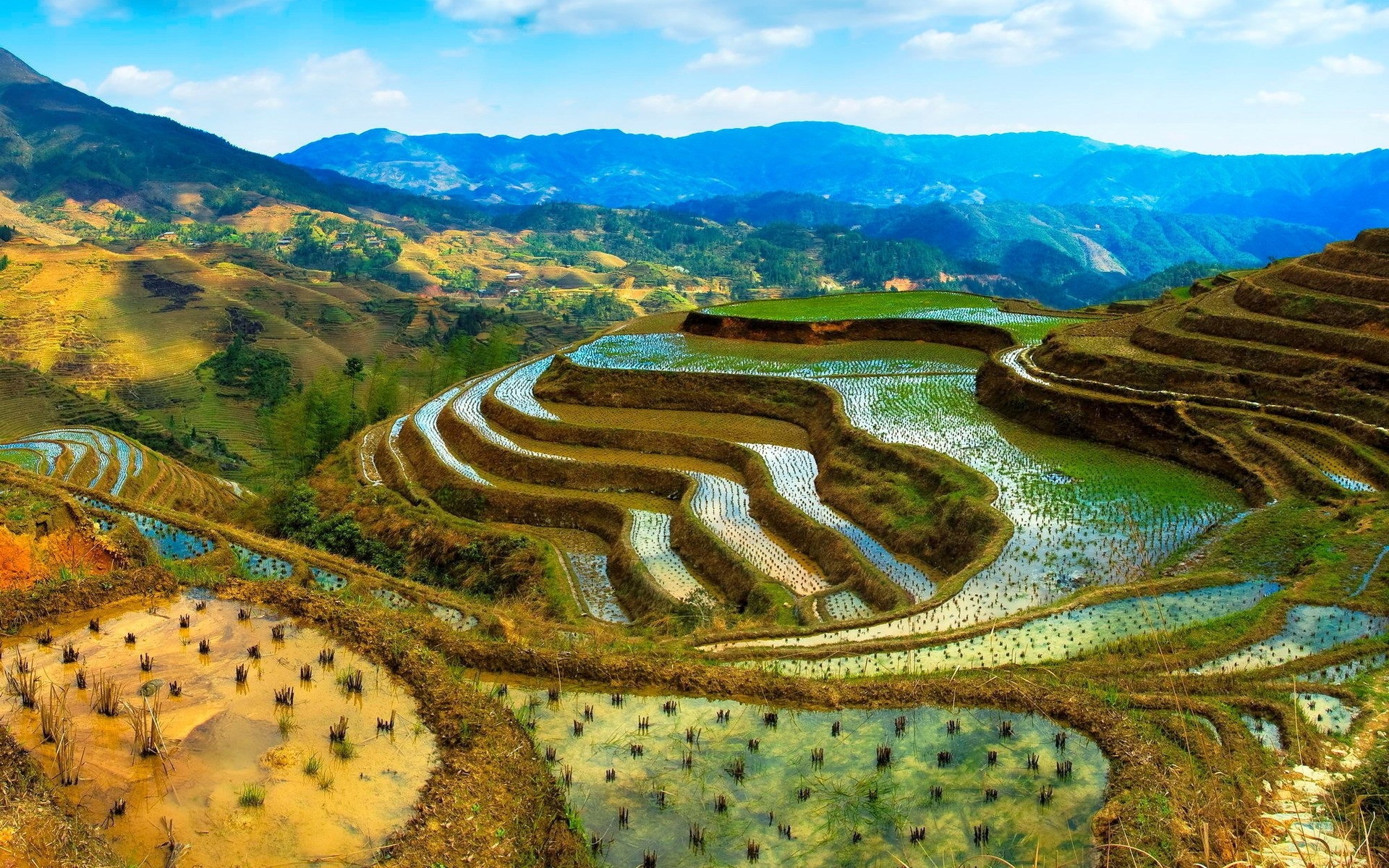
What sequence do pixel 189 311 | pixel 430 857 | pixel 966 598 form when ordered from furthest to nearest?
pixel 189 311 < pixel 966 598 < pixel 430 857

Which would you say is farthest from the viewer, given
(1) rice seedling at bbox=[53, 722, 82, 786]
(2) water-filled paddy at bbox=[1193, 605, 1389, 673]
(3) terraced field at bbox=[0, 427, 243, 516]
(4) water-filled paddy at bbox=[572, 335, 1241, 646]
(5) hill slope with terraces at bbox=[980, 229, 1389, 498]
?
(3) terraced field at bbox=[0, 427, 243, 516]

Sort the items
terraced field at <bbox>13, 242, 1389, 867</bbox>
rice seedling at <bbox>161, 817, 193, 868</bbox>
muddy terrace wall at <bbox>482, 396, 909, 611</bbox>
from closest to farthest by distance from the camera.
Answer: rice seedling at <bbox>161, 817, 193, 868</bbox>, terraced field at <bbox>13, 242, 1389, 867</bbox>, muddy terrace wall at <bbox>482, 396, 909, 611</bbox>

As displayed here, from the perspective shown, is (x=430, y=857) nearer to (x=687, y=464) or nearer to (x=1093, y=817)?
(x=1093, y=817)

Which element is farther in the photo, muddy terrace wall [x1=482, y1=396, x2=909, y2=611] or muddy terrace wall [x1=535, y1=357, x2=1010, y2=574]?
muddy terrace wall [x1=535, y1=357, x2=1010, y2=574]

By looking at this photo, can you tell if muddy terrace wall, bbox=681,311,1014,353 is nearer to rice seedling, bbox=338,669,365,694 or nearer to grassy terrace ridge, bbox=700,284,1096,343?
grassy terrace ridge, bbox=700,284,1096,343

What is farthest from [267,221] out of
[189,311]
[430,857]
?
[430,857]

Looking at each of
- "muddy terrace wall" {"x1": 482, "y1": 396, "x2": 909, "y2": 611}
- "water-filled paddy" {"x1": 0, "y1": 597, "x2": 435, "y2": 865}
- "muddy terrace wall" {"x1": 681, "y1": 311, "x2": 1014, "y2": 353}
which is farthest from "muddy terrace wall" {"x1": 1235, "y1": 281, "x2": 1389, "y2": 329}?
"water-filled paddy" {"x1": 0, "y1": 597, "x2": 435, "y2": 865}

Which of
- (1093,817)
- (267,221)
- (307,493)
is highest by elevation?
(267,221)
